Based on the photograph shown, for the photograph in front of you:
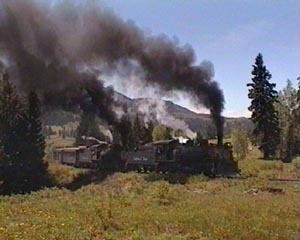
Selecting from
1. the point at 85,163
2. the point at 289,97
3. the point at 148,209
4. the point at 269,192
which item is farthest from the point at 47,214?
the point at 289,97

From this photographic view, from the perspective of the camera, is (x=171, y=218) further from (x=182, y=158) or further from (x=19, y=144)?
(x=19, y=144)

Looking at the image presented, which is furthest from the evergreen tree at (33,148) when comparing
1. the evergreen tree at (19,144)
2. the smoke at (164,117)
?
the smoke at (164,117)

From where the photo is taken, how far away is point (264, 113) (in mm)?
51781

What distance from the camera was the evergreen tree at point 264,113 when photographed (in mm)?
51031

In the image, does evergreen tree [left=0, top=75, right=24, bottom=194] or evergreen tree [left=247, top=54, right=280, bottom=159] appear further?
evergreen tree [left=247, top=54, right=280, bottom=159]

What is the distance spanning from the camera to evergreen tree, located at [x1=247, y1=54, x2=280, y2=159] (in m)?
51.0

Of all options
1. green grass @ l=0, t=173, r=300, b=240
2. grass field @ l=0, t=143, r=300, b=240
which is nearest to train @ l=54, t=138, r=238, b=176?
grass field @ l=0, t=143, r=300, b=240

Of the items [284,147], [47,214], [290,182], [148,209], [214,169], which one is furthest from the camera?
[284,147]

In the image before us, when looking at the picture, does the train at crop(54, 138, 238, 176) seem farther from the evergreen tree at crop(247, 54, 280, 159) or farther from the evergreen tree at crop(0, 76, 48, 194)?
the evergreen tree at crop(247, 54, 280, 159)

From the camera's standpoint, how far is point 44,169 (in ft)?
134

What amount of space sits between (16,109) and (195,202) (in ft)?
93.0

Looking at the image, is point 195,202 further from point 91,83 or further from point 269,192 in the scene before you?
point 91,83

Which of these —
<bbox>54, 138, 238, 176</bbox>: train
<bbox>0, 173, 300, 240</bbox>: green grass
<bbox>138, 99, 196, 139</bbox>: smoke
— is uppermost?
<bbox>138, 99, 196, 139</bbox>: smoke

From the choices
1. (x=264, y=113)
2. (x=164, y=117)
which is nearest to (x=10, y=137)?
(x=164, y=117)
